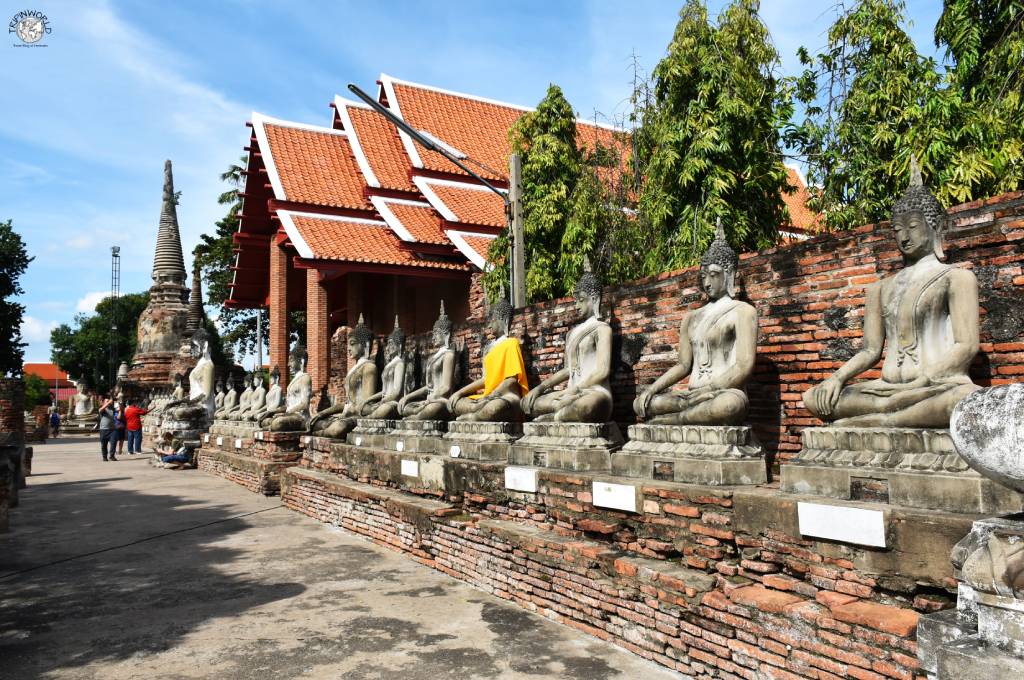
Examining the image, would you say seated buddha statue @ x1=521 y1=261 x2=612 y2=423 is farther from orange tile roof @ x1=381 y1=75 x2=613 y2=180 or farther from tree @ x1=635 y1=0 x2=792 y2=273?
orange tile roof @ x1=381 y1=75 x2=613 y2=180

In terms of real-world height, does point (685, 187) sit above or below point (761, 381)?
above

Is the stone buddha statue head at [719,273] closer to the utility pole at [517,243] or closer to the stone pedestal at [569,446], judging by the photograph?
the stone pedestal at [569,446]

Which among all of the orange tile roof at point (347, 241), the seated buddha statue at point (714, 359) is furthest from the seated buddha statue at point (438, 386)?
the orange tile roof at point (347, 241)

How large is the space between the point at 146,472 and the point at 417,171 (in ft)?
25.6

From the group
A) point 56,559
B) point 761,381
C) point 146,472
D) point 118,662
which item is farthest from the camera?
point 146,472

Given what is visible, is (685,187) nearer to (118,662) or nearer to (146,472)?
(118,662)

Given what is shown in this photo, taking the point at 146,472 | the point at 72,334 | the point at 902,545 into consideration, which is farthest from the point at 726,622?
the point at 72,334

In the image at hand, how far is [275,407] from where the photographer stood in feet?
44.0

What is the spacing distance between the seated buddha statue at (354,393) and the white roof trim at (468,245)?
12.4ft

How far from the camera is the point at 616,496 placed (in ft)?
14.9

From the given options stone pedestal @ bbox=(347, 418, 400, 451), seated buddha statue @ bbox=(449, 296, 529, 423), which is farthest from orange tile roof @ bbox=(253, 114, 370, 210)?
seated buddha statue @ bbox=(449, 296, 529, 423)

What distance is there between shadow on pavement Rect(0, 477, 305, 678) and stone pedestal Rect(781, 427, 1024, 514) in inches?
138

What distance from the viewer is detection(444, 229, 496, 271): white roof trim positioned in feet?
45.5

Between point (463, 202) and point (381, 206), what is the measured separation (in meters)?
1.64
